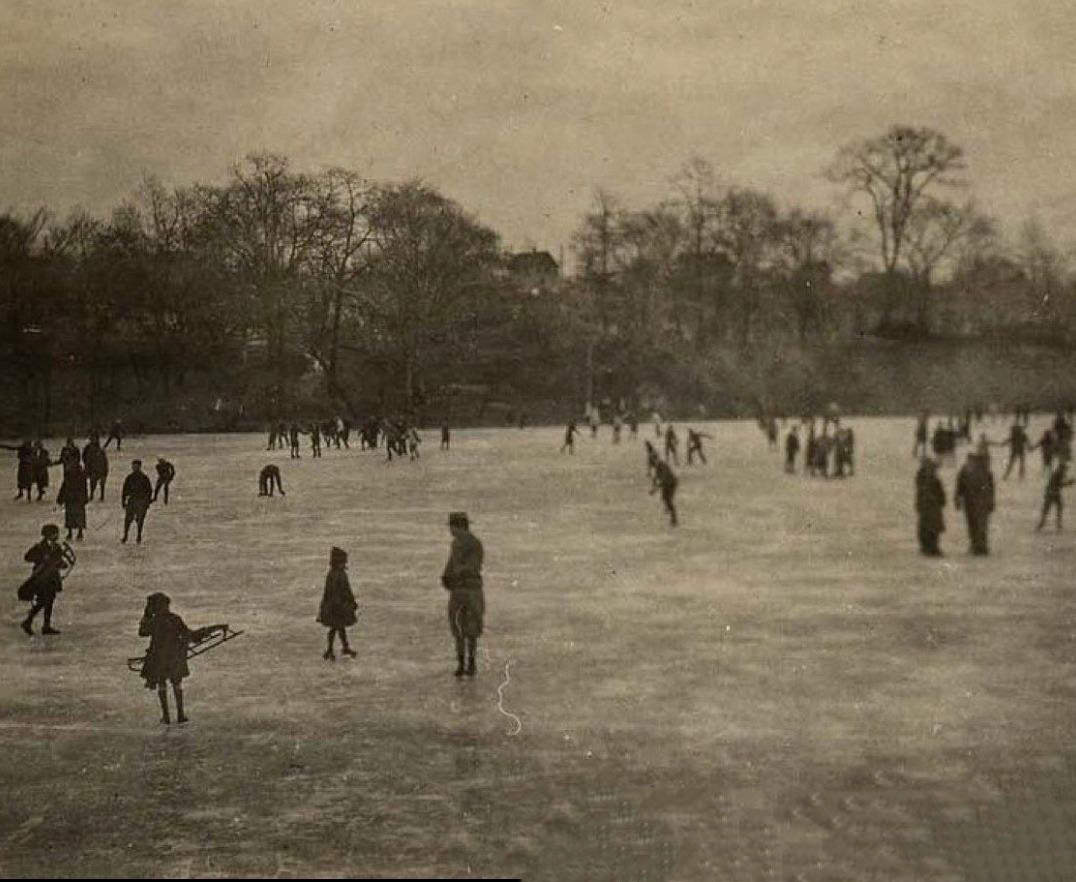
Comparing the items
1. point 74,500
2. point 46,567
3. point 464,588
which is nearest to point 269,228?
point 46,567

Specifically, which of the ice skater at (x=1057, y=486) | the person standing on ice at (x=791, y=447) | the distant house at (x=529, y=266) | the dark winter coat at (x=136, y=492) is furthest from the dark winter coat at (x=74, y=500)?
the ice skater at (x=1057, y=486)

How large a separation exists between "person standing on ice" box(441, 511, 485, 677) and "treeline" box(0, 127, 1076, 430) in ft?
9.41

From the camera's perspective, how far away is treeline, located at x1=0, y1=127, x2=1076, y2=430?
31.6 ft

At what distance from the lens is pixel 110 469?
15172mm

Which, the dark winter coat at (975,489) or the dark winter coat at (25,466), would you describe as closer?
the dark winter coat at (975,489)

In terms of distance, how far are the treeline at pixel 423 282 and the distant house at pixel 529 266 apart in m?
0.22

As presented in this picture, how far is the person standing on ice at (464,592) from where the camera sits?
8773 millimetres

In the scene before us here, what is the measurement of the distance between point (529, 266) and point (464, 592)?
623 cm

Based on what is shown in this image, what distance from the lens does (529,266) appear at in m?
14.0

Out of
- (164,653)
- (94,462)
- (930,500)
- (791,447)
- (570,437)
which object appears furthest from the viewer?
(570,437)

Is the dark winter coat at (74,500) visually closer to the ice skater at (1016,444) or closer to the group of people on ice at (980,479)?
the group of people on ice at (980,479)

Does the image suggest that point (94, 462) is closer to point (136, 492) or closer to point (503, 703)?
point (136, 492)

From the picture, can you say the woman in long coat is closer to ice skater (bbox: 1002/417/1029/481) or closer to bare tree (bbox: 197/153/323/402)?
bare tree (bbox: 197/153/323/402)

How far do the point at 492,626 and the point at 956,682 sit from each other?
4.01 m
